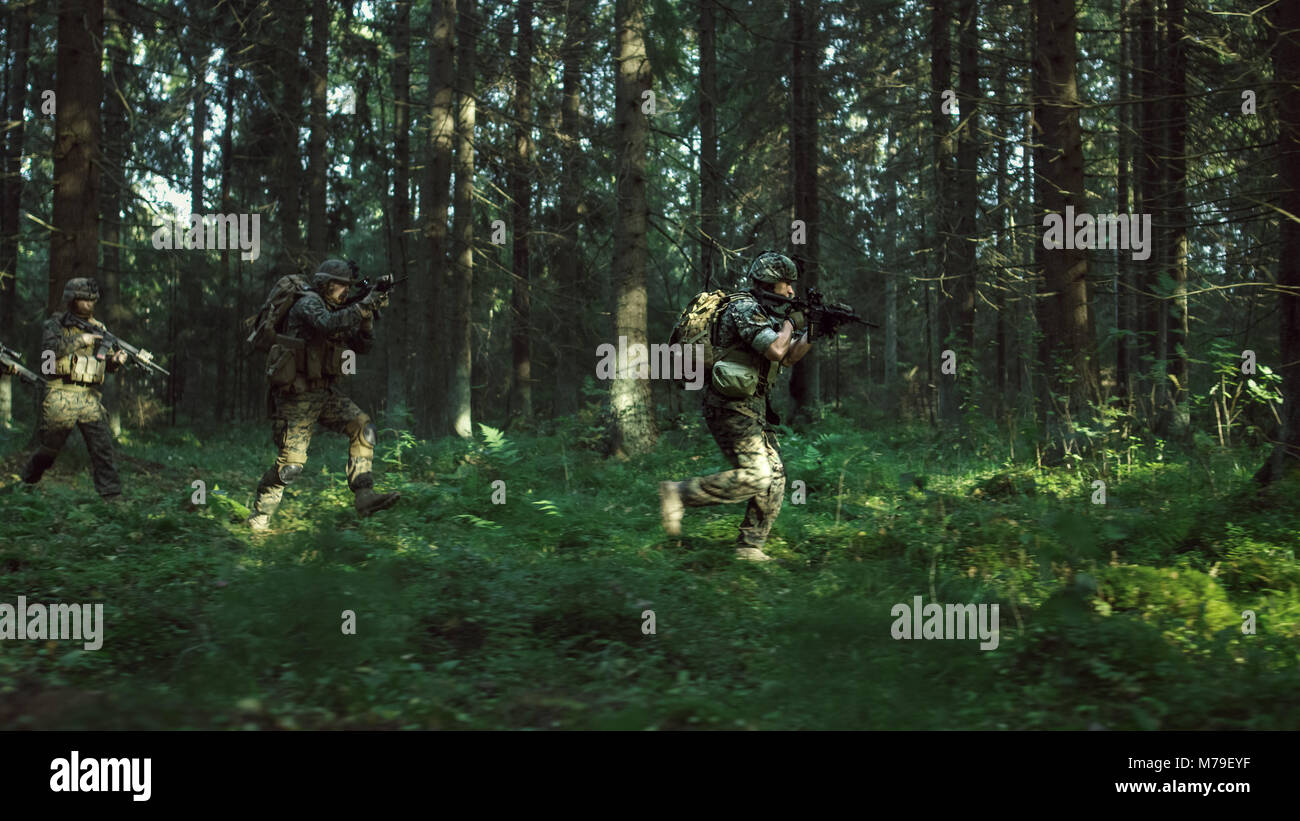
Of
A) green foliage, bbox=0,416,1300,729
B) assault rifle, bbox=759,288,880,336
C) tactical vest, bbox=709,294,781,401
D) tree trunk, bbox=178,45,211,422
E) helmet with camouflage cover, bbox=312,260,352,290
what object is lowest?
green foliage, bbox=0,416,1300,729

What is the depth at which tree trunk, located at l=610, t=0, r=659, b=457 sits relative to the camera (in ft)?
42.4

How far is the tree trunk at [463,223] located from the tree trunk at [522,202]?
852 millimetres

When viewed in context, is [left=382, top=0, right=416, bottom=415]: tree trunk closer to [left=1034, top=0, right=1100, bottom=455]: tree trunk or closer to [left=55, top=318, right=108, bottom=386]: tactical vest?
[left=55, top=318, right=108, bottom=386]: tactical vest

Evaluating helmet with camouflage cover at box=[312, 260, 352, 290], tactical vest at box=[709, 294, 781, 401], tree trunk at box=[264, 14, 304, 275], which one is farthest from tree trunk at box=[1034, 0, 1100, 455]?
tree trunk at box=[264, 14, 304, 275]

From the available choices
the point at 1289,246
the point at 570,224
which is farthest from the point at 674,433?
the point at 1289,246

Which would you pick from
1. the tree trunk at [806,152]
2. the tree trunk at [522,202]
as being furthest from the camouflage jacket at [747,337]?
the tree trunk at [806,152]

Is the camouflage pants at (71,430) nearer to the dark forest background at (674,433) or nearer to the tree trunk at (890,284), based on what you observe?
the dark forest background at (674,433)

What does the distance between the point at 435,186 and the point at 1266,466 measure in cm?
1292

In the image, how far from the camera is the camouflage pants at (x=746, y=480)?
7.06 m

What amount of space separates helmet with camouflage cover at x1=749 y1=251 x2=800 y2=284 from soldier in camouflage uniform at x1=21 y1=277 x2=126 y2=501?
7100 mm

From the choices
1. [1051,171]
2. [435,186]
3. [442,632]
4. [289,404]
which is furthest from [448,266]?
[442,632]

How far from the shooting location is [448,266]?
16859mm

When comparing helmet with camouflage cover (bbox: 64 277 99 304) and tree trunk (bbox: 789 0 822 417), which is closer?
helmet with camouflage cover (bbox: 64 277 99 304)
